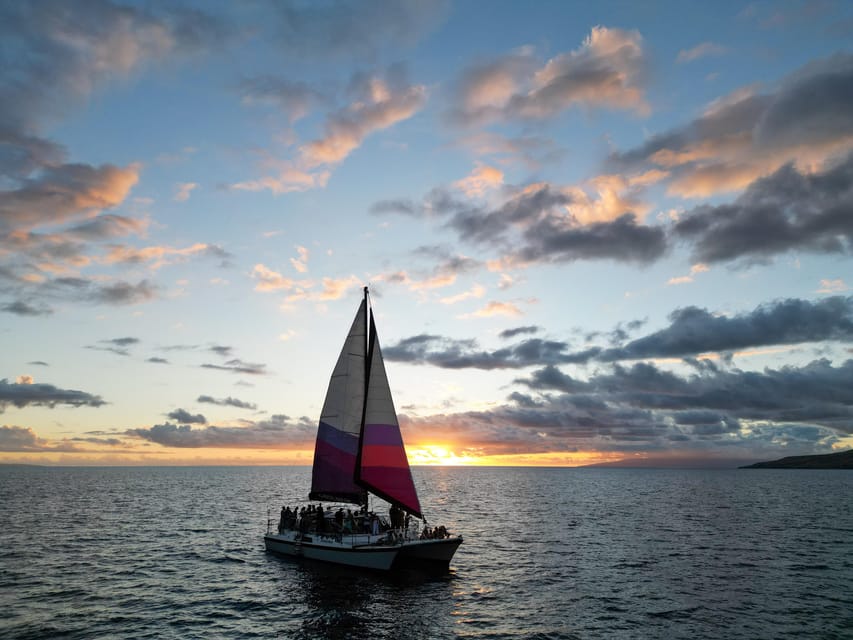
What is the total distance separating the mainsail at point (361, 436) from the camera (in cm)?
3862

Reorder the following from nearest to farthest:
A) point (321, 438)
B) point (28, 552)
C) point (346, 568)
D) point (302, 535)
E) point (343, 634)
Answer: point (343, 634)
point (346, 568)
point (302, 535)
point (321, 438)
point (28, 552)

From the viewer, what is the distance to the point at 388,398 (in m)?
40.2

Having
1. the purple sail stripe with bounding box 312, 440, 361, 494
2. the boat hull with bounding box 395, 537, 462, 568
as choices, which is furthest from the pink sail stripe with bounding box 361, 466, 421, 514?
the purple sail stripe with bounding box 312, 440, 361, 494

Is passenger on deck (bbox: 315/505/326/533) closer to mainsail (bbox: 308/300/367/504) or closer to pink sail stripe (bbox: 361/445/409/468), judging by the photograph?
mainsail (bbox: 308/300/367/504)

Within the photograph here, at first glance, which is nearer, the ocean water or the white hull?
A: the ocean water

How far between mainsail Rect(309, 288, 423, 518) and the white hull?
236cm

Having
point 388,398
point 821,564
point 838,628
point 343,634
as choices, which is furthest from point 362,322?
point 821,564

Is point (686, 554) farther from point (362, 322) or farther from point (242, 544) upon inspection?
point (242, 544)

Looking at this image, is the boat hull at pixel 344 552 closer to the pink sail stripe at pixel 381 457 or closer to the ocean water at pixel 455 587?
the ocean water at pixel 455 587

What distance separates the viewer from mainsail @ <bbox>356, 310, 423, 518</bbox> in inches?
1506

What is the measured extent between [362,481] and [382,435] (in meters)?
3.35

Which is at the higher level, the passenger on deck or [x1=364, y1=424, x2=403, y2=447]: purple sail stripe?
[x1=364, y1=424, x2=403, y2=447]: purple sail stripe

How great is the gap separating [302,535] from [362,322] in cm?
1604

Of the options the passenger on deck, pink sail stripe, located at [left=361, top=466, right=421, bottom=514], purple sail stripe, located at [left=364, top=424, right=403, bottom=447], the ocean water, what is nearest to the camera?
the ocean water
